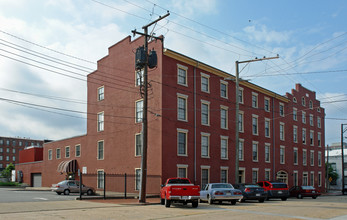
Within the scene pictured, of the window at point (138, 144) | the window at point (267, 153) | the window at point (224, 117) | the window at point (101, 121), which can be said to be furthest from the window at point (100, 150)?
the window at point (267, 153)

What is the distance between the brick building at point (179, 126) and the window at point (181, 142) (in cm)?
6

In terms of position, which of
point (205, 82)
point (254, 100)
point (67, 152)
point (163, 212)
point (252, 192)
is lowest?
point (252, 192)

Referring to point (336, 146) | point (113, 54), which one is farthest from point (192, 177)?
point (336, 146)

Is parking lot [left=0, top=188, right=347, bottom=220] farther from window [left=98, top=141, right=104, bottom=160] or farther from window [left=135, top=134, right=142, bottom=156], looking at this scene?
window [left=98, top=141, right=104, bottom=160]

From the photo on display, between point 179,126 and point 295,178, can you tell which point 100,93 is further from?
point 295,178

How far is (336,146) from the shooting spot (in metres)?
121

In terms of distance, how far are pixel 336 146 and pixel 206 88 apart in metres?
97.6

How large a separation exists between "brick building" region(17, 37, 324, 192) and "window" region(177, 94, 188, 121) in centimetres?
9

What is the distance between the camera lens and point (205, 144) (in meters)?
36.0

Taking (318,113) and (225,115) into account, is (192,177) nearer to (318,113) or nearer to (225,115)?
(225,115)

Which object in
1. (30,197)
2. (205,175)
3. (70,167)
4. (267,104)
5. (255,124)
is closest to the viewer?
(30,197)

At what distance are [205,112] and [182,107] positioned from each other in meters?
3.27

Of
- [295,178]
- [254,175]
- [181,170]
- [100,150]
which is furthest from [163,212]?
[295,178]

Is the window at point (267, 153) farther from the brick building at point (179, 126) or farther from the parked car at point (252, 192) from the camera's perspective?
the parked car at point (252, 192)
